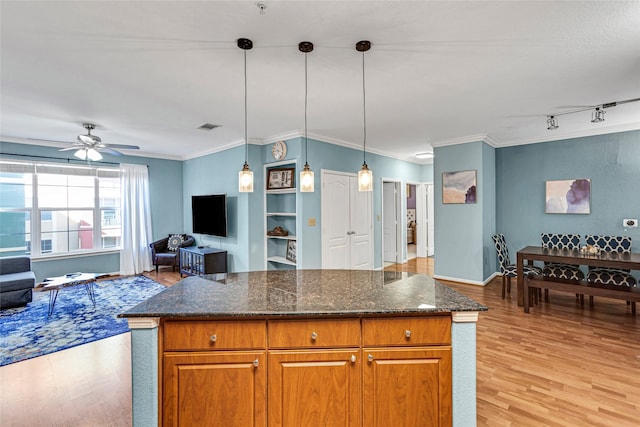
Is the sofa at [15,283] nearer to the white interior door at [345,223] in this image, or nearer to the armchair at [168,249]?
the armchair at [168,249]

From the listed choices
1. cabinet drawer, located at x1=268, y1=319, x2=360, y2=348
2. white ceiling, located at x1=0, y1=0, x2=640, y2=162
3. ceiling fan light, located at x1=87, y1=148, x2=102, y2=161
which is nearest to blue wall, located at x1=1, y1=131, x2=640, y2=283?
white ceiling, located at x1=0, y1=0, x2=640, y2=162

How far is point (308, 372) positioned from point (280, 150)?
395 centimetres

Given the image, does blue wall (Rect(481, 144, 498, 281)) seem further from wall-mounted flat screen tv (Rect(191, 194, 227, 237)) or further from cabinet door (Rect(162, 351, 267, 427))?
cabinet door (Rect(162, 351, 267, 427))

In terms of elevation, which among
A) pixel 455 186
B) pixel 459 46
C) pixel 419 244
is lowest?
pixel 419 244

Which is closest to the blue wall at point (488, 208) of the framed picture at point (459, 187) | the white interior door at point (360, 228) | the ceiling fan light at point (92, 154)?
the framed picture at point (459, 187)

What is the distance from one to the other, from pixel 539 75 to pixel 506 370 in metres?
2.68

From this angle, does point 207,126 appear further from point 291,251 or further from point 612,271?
point 612,271

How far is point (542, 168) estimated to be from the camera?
5422 millimetres

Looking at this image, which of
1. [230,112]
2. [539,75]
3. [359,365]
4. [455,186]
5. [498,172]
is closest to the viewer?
[359,365]

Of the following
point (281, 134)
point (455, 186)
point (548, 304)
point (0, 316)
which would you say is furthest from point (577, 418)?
point (0, 316)

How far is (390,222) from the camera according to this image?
7465mm

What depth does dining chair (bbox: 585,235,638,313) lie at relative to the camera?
376 centimetres

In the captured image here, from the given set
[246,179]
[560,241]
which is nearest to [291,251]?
[246,179]

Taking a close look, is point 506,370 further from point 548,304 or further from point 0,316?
point 0,316
